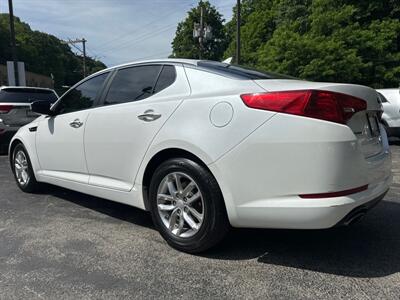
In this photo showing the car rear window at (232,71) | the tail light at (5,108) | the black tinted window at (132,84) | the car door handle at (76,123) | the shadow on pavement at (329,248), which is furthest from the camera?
the tail light at (5,108)

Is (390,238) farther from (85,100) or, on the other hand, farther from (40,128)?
(40,128)

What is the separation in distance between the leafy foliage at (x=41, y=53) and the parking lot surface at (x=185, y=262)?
74.6m

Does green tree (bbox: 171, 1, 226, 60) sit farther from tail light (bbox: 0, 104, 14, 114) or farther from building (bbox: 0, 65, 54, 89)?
tail light (bbox: 0, 104, 14, 114)

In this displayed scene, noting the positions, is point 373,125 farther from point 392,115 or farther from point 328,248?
point 392,115

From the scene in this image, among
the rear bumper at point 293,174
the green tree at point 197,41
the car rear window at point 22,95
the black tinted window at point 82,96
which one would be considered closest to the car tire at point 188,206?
the rear bumper at point 293,174

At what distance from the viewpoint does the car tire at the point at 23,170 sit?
5.60 meters

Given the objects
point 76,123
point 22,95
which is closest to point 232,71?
point 76,123

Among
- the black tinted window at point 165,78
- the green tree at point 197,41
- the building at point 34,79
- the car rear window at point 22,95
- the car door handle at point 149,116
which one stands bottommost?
the building at point 34,79

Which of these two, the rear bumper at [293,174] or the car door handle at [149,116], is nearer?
the rear bumper at [293,174]

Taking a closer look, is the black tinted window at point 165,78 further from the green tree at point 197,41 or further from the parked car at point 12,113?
the green tree at point 197,41

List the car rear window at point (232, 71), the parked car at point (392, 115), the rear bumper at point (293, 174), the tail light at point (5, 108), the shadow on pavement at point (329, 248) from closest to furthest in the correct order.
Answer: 1. the rear bumper at point (293, 174)
2. the shadow on pavement at point (329, 248)
3. the car rear window at point (232, 71)
4. the tail light at point (5, 108)
5. the parked car at point (392, 115)

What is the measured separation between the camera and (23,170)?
5.76 metres

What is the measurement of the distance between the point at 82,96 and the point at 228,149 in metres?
2.24

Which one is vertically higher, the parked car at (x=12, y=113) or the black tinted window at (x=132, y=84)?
the black tinted window at (x=132, y=84)
